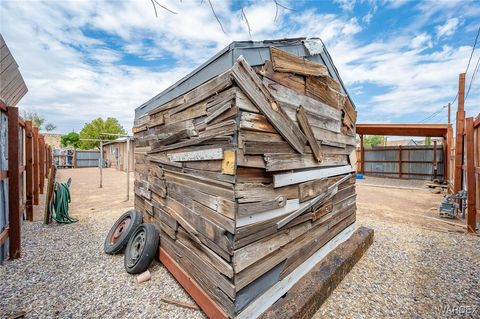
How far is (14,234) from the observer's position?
3098mm

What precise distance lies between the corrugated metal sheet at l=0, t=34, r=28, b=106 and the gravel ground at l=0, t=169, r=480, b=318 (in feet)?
9.56

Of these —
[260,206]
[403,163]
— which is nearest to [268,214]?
[260,206]

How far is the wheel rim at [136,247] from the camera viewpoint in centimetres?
288

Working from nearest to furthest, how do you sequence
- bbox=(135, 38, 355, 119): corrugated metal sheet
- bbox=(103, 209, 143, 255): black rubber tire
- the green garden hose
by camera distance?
1. bbox=(135, 38, 355, 119): corrugated metal sheet
2. bbox=(103, 209, 143, 255): black rubber tire
3. the green garden hose

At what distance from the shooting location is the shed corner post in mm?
2992

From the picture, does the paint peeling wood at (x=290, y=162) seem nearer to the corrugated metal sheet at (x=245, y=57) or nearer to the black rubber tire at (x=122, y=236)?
the corrugated metal sheet at (x=245, y=57)

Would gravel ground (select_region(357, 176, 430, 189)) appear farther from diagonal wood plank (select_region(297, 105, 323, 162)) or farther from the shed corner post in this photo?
the shed corner post

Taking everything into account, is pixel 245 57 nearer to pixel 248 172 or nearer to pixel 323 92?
pixel 248 172

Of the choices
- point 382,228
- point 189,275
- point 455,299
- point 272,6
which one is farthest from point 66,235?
point 382,228

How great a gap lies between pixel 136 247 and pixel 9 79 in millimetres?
4244

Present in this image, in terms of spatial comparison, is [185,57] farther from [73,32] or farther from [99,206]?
[99,206]

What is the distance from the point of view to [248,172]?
1793mm

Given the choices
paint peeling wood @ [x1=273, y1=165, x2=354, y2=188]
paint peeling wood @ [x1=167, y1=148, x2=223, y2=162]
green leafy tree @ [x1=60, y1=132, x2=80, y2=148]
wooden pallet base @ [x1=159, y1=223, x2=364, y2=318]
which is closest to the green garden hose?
wooden pallet base @ [x1=159, y1=223, x2=364, y2=318]

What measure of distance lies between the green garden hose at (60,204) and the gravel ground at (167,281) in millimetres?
359
